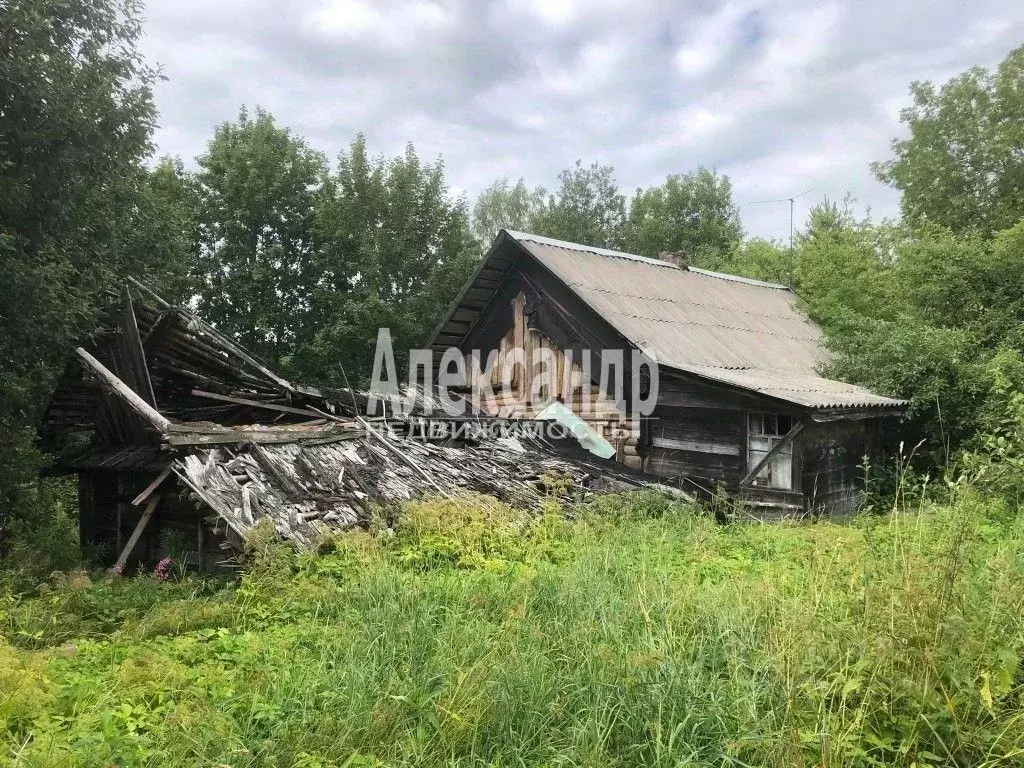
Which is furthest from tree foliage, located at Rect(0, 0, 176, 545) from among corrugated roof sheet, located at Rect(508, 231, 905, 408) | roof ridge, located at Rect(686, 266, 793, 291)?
A: roof ridge, located at Rect(686, 266, 793, 291)

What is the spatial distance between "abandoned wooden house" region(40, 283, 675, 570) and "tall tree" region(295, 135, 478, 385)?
12.9 metres

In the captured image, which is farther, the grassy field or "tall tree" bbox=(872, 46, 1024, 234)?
"tall tree" bbox=(872, 46, 1024, 234)

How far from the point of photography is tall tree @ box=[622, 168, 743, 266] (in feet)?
121

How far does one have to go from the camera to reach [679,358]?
11211 mm

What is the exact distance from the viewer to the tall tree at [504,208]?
4250cm

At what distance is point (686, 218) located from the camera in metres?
37.6

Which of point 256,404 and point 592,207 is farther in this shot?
point 592,207

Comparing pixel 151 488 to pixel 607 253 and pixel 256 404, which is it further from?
pixel 607 253

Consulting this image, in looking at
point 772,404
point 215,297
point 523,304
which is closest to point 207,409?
point 523,304

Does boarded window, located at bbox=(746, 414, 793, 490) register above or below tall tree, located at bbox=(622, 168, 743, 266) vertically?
below

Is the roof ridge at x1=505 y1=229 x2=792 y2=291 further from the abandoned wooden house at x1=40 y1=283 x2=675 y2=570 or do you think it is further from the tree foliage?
the tree foliage

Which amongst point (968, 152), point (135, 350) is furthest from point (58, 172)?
point (968, 152)

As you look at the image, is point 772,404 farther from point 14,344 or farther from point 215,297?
point 215,297

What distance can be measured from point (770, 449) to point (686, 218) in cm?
3009
